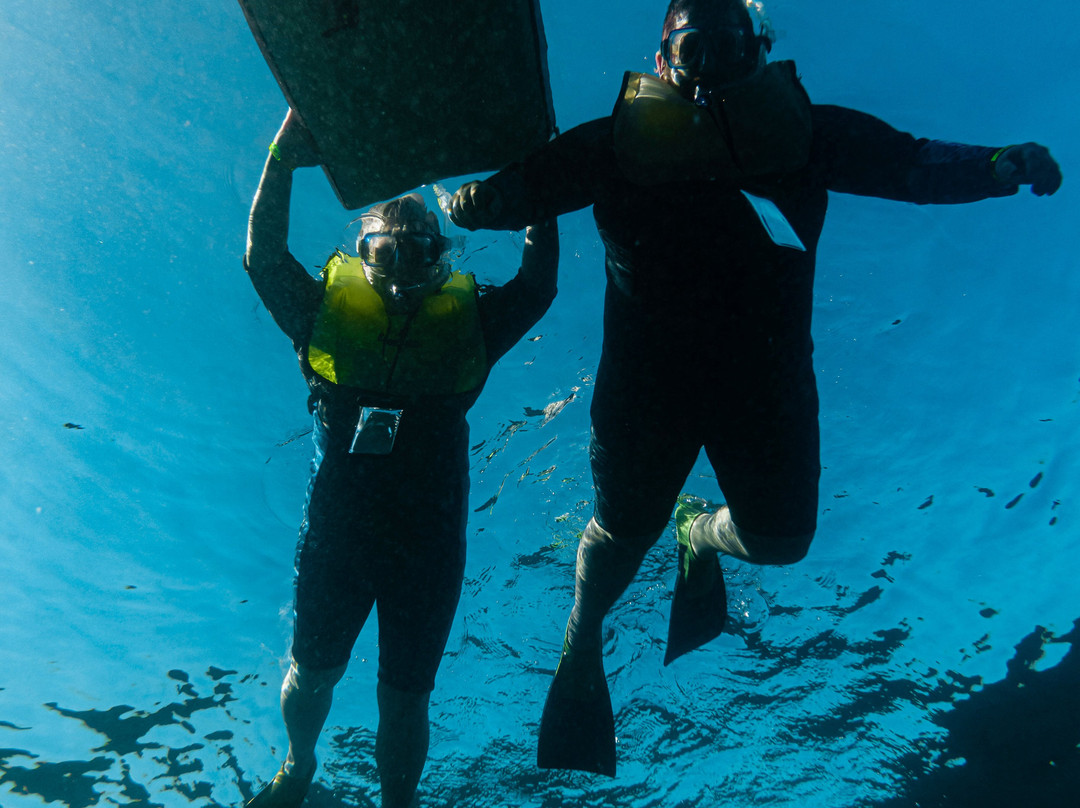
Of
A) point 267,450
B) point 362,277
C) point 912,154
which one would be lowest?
point 912,154

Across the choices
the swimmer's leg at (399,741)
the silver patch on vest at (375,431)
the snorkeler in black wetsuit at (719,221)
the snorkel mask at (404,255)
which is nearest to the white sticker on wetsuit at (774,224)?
the snorkeler in black wetsuit at (719,221)

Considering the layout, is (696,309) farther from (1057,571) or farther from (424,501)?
(1057,571)

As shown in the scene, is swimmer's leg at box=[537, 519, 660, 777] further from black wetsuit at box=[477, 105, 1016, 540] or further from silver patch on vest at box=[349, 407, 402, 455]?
silver patch on vest at box=[349, 407, 402, 455]

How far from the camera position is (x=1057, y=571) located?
35.7 ft

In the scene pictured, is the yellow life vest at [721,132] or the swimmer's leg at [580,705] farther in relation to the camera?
the swimmer's leg at [580,705]

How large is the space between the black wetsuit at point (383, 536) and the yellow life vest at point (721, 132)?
5.01 ft

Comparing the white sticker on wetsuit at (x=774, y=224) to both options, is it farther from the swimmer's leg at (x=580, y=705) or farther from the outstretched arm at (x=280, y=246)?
the outstretched arm at (x=280, y=246)

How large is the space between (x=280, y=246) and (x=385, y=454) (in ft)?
5.58

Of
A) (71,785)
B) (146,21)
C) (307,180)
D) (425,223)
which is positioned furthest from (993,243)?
(71,785)

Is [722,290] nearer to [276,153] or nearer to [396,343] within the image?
[396,343]

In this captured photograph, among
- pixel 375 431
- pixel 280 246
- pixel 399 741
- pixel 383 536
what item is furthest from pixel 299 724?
pixel 280 246

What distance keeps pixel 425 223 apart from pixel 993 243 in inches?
290

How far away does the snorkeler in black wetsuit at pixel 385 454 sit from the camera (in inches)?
151

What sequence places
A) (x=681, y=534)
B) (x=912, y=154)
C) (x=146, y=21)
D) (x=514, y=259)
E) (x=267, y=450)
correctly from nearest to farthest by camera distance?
(x=912, y=154)
(x=681, y=534)
(x=146, y=21)
(x=514, y=259)
(x=267, y=450)
